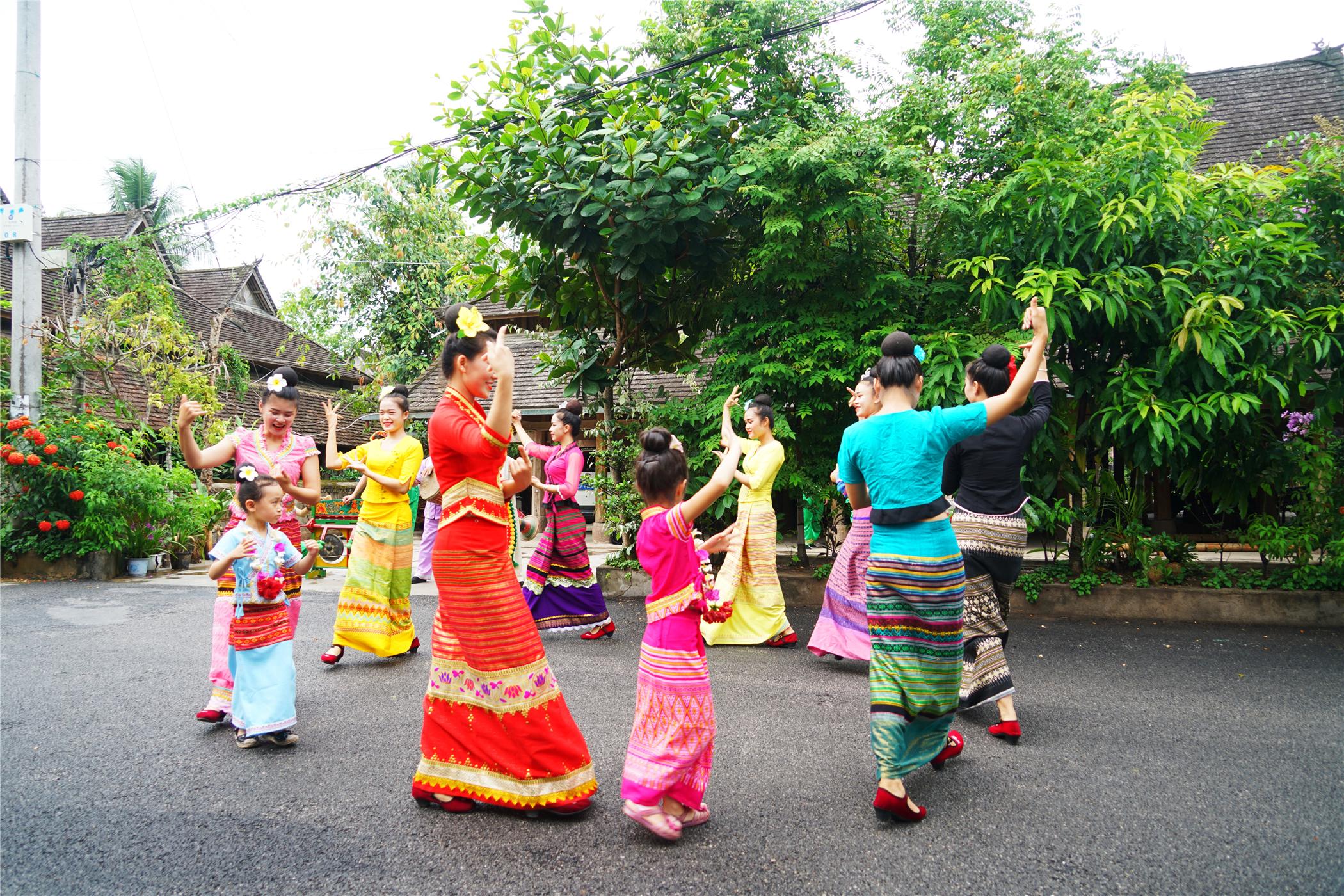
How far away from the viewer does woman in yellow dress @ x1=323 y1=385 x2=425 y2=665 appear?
5441mm

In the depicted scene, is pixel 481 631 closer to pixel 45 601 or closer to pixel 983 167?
pixel 983 167

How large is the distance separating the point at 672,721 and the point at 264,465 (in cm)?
299

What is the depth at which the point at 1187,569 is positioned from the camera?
6.98 m

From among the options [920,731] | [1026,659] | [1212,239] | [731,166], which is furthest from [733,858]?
[1212,239]


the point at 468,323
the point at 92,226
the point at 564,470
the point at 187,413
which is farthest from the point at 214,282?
the point at 468,323

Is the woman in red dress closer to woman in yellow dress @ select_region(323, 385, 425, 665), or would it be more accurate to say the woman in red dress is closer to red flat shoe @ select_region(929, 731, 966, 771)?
red flat shoe @ select_region(929, 731, 966, 771)

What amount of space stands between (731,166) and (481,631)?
17.5 ft

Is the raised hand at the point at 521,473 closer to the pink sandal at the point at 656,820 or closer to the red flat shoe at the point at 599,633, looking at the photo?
the pink sandal at the point at 656,820

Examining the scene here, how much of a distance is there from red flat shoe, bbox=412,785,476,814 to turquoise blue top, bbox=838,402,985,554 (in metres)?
1.95

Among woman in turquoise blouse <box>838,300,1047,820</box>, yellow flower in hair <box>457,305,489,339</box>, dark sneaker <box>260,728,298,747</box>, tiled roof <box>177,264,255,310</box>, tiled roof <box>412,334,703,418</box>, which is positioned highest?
tiled roof <box>177,264,255,310</box>

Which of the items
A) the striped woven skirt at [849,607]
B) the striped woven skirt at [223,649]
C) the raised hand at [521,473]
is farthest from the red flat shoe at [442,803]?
the striped woven skirt at [849,607]

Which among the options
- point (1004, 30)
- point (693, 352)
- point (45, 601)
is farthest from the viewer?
point (693, 352)

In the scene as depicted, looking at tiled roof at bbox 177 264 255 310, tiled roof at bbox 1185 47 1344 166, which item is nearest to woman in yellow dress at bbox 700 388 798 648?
tiled roof at bbox 1185 47 1344 166

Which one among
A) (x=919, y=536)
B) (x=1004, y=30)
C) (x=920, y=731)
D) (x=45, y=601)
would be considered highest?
(x=1004, y=30)
